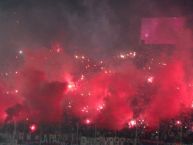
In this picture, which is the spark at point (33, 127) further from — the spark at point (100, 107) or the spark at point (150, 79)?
the spark at point (150, 79)

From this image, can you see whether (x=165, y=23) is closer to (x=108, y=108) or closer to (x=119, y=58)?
(x=119, y=58)

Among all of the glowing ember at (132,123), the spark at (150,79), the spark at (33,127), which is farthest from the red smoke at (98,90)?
the spark at (33,127)

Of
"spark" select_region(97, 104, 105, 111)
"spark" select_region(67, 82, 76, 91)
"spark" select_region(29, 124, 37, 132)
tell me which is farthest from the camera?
"spark" select_region(67, 82, 76, 91)

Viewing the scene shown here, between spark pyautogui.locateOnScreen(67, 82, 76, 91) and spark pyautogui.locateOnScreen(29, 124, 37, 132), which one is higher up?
spark pyautogui.locateOnScreen(67, 82, 76, 91)

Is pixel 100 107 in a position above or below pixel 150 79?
below

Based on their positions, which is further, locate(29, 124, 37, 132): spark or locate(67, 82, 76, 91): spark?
locate(67, 82, 76, 91): spark

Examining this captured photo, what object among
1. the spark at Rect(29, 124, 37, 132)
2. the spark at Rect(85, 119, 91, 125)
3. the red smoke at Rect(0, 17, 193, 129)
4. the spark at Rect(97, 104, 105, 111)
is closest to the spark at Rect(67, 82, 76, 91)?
the red smoke at Rect(0, 17, 193, 129)

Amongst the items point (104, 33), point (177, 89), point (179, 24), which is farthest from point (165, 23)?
point (177, 89)

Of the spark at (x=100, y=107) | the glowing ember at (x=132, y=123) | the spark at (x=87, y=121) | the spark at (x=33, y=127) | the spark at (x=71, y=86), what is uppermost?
the spark at (x=71, y=86)

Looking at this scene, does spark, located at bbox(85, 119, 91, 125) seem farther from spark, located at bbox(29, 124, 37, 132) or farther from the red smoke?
spark, located at bbox(29, 124, 37, 132)

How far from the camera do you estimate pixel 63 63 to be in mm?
21375

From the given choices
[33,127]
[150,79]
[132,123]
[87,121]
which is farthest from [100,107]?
[33,127]

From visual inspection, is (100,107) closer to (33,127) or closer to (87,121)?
(87,121)

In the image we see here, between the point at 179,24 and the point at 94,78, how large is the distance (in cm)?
576
